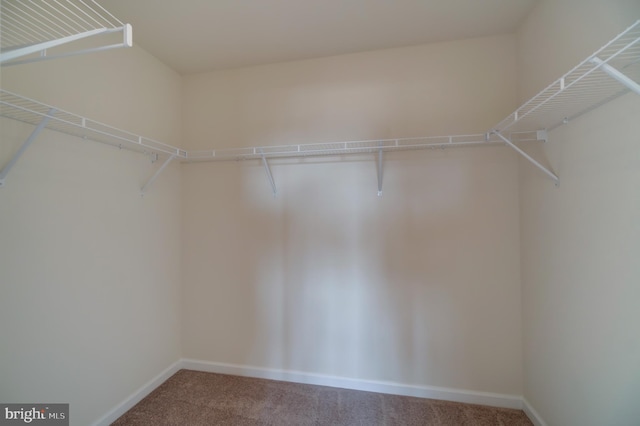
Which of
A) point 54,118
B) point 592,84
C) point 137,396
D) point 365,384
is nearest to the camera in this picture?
point 592,84

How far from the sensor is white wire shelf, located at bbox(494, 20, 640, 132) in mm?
852

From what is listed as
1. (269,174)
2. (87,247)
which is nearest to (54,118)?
(87,247)

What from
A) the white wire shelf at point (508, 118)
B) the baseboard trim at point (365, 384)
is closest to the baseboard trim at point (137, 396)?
the baseboard trim at point (365, 384)

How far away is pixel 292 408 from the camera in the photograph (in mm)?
1833

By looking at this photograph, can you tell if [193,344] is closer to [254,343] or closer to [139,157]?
[254,343]

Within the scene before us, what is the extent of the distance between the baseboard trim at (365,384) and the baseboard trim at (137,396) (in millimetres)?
110

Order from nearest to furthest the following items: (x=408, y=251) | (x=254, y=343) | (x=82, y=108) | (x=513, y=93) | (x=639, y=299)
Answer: (x=639, y=299)
(x=82, y=108)
(x=513, y=93)
(x=408, y=251)
(x=254, y=343)

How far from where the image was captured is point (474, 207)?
1.88 m

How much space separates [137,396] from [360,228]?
6.91 ft

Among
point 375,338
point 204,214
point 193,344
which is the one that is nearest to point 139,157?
point 204,214

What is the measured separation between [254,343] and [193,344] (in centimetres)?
61

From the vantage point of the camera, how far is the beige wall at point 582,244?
1054mm

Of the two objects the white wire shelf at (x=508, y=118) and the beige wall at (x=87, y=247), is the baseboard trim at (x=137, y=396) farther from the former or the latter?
the white wire shelf at (x=508, y=118)

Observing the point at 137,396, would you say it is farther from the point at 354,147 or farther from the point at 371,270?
the point at 354,147
